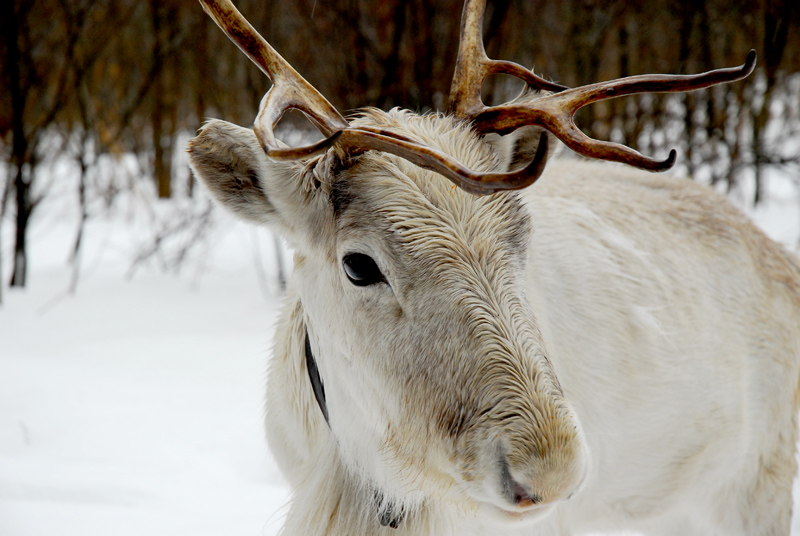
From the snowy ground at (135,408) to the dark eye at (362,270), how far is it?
1.19m

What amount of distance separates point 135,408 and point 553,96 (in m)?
3.81

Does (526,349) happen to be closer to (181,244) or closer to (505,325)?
(505,325)

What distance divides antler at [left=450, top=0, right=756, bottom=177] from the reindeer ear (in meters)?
0.69

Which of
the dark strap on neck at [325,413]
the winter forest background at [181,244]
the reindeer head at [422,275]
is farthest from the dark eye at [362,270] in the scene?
the winter forest background at [181,244]

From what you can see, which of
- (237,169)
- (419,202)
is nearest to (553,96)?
(419,202)

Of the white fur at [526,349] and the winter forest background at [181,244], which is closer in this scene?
the white fur at [526,349]

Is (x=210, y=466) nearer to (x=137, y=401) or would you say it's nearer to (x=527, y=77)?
(x=137, y=401)

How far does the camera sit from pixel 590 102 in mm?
2111

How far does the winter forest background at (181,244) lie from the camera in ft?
13.1

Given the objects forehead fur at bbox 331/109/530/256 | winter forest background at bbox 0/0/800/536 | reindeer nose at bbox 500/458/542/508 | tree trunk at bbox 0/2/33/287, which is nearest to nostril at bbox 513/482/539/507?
reindeer nose at bbox 500/458/542/508

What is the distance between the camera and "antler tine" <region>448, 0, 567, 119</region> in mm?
2387

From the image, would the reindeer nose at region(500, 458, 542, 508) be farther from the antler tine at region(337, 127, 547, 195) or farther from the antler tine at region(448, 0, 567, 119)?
the antler tine at region(448, 0, 567, 119)

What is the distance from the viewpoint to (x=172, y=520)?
3.63m

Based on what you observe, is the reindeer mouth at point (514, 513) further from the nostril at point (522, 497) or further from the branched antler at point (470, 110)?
the branched antler at point (470, 110)
